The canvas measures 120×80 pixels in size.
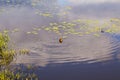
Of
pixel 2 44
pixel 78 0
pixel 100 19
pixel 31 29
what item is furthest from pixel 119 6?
pixel 2 44

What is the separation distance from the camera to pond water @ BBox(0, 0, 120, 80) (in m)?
13.1

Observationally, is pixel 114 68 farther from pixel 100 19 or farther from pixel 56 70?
pixel 100 19

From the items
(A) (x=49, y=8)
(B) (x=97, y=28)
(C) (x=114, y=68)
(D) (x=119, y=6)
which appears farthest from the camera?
(D) (x=119, y=6)

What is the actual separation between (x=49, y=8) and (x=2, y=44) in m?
19.5

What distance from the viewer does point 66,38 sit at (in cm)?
1797

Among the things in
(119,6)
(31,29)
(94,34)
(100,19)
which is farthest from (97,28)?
(119,6)

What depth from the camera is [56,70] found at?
13.0 metres

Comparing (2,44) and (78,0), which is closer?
(2,44)

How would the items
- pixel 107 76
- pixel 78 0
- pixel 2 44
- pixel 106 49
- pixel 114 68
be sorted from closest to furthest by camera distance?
pixel 2 44, pixel 107 76, pixel 114 68, pixel 106 49, pixel 78 0

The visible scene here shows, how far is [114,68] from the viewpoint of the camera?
13.5 metres

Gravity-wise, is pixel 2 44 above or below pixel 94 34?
above

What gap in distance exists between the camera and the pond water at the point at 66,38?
13.1 metres

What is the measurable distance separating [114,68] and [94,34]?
6.01 meters

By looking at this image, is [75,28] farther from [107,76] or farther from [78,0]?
[78,0]
